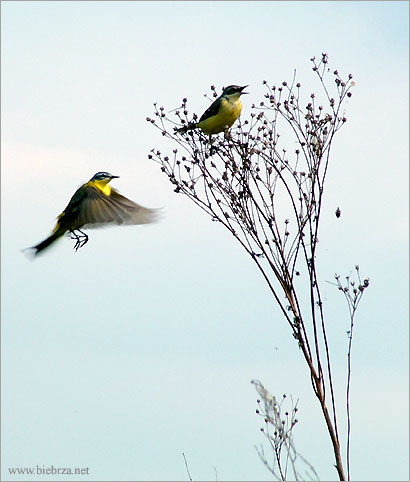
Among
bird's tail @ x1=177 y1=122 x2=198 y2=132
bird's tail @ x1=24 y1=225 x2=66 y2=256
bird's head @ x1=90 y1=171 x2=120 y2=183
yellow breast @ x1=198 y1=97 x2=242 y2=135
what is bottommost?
bird's tail @ x1=24 y1=225 x2=66 y2=256

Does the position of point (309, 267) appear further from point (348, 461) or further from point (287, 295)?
point (348, 461)

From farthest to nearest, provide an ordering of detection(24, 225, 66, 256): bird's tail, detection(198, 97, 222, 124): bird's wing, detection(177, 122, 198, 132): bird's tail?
detection(24, 225, 66, 256): bird's tail, detection(198, 97, 222, 124): bird's wing, detection(177, 122, 198, 132): bird's tail

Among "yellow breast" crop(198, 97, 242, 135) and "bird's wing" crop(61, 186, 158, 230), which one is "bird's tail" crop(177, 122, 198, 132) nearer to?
"yellow breast" crop(198, 97, 242, 135)

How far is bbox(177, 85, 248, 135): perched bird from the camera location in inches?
271

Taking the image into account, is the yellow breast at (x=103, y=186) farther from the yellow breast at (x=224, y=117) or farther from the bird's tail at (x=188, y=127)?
the bird's tail at (x=188, y=127)

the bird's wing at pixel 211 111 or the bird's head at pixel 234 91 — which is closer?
the bird's wing at pixel 211 111

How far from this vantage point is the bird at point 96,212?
22.5ft

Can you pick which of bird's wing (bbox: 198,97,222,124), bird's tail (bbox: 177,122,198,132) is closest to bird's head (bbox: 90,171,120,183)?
bird's wing (bbox: 198,97,222,124)

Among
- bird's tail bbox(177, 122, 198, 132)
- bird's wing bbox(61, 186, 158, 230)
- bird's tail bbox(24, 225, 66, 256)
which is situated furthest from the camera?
bird's tail bbox(24, 225, 66, 256)

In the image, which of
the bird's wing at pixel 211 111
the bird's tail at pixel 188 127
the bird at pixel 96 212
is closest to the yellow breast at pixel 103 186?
the bird at pixel 96 212

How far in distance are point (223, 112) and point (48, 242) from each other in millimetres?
2220

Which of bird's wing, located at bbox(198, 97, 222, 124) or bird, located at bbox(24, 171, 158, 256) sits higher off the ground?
bird's wing, located at bbox(198, 97, 222, 124)

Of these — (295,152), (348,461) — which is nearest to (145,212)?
(295,152)

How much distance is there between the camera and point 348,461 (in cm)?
483
